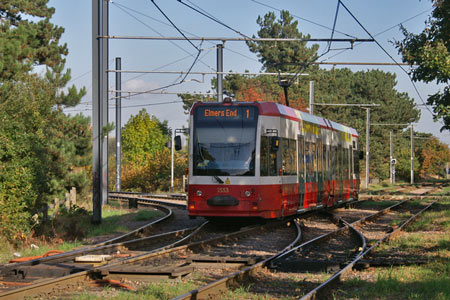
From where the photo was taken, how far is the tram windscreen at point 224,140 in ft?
58.7

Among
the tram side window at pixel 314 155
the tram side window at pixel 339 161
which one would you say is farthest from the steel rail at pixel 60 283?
the tram side window at pixel 339 161

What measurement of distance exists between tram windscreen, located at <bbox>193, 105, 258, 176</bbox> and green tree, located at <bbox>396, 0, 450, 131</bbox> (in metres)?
4.22

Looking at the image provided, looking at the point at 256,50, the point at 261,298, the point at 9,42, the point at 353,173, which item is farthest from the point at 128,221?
the point at 256,50

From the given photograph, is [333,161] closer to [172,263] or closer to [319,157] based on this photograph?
[319,157]

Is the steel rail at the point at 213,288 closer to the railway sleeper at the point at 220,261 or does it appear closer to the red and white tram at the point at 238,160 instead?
the railway sleeper at the point at 220,261

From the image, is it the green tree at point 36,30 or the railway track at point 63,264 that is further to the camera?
the green tree at point 36,30

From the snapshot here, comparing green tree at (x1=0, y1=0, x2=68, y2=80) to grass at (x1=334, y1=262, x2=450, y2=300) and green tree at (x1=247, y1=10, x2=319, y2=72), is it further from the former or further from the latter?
green tree at (x1=247, y1=10, x2=319, y2=72)

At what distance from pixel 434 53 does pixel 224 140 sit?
5.71 meters

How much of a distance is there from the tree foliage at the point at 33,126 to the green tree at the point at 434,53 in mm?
9269

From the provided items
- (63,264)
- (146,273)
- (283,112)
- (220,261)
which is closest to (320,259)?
(220,261)

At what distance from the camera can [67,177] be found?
81.4 ft

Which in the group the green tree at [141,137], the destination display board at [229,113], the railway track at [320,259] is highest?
the green tree at [141,137]

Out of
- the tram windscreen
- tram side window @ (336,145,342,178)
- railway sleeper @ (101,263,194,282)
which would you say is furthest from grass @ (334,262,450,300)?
tram side window @ (336,145,342,178)

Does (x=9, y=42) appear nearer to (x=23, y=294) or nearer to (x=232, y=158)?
(x=232, y=158)
